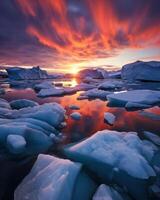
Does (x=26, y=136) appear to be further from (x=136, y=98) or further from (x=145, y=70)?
(x=145, y=70)

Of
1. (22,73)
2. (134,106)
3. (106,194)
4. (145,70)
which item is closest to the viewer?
(106,194)

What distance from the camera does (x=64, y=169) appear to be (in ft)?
6.28

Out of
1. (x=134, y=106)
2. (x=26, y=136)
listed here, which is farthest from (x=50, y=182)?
(x=134, y=106)

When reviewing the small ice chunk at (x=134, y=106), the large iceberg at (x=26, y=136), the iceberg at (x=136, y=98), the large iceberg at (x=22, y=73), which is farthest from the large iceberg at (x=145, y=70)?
the large iceberg at (x=26, y=136)

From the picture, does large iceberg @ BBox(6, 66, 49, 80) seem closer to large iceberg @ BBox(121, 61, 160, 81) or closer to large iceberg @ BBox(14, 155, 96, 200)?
large iceberg @ BBox(121, 61, 160, 81)

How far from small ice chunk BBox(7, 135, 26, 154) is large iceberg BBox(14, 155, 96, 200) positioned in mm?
573

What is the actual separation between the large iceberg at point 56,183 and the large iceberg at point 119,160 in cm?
24

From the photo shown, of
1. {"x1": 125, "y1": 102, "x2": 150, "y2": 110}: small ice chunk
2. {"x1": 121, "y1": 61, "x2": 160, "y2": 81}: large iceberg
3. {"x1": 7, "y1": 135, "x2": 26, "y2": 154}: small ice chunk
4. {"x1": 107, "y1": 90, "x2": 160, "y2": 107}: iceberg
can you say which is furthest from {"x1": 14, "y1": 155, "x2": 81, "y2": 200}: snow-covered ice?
{"x1": 121, "y1": 61, "x2": 160, "y2": 81}: large iceberg

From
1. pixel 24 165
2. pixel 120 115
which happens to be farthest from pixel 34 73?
pixel 24 165

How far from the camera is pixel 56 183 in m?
1.72

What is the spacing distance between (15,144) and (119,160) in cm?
141

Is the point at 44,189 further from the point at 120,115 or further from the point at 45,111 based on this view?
the point at 120,115

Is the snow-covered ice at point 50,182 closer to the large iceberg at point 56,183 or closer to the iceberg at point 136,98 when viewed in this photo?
the large iceberg at point 56,183

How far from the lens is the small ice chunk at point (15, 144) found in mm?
2549
